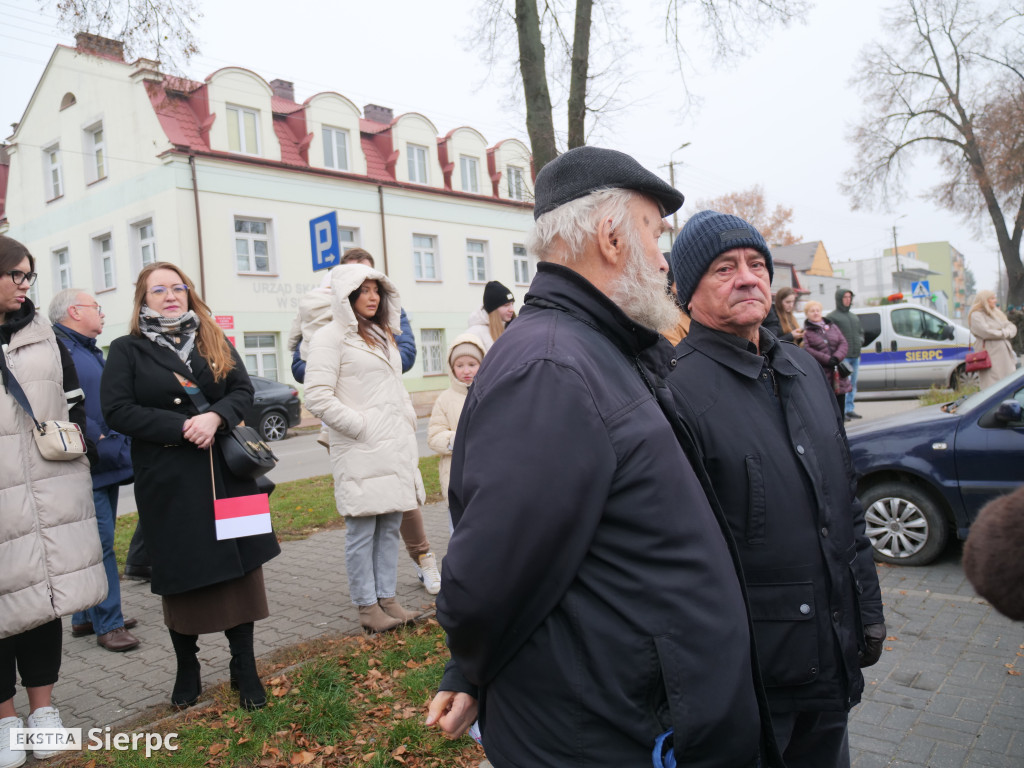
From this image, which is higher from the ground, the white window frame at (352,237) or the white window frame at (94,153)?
the white window frame at (94,153)

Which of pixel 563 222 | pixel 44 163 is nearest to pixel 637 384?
pixel 563 222

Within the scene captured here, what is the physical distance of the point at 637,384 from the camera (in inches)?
63.4

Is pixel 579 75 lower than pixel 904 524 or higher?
higher

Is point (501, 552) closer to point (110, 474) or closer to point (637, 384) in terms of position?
point (637, 384)

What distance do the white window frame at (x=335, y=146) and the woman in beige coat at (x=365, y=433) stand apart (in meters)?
22.2

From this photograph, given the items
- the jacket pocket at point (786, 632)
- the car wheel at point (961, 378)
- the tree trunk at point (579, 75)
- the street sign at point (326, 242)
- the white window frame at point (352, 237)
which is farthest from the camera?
the white window frame at point (352, 237)

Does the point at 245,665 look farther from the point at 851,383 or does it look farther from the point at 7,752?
the point at 851,383

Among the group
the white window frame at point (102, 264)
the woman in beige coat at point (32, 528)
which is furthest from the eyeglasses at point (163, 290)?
the white window frame at point (102, 264)

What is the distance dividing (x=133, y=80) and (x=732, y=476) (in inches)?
957

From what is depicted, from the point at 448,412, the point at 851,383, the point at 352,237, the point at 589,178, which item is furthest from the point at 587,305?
the point at 352,237

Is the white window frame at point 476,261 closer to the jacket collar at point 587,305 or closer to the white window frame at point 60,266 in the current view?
the white window frame at point 60,266

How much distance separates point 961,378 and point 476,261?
58.6 ft

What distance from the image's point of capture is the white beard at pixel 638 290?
5.82ft

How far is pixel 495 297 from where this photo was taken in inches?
Result: 225
